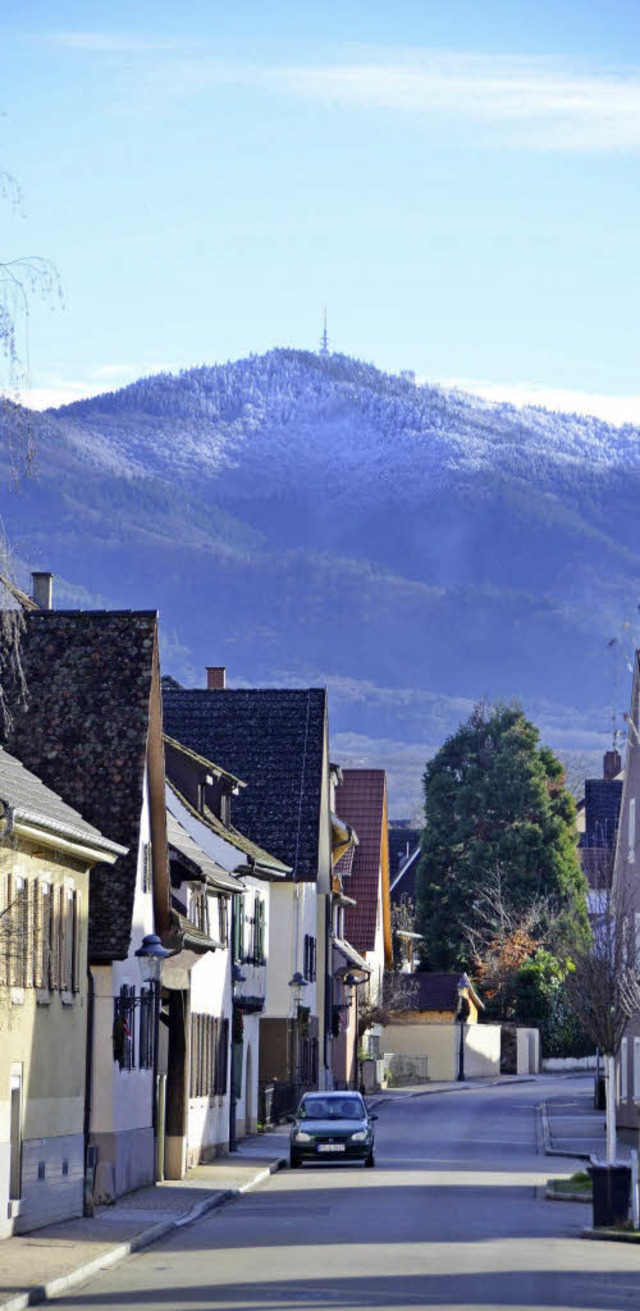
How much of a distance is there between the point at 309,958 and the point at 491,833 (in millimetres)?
43568

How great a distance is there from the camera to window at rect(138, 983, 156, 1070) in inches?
1452

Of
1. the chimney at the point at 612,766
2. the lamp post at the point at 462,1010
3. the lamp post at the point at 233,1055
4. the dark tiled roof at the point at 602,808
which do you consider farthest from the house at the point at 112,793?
the chimney at the point at 612,766

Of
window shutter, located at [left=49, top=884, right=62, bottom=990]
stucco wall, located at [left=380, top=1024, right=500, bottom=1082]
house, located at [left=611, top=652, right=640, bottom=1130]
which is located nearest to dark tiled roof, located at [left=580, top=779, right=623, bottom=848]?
stucco wall, located at [left=380, top=1024, right=500, bottom=1082]

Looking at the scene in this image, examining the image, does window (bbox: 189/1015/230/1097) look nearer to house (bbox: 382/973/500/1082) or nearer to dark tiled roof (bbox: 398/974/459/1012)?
house (bbox: 382/973/500/1082)

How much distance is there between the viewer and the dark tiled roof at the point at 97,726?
113 ft

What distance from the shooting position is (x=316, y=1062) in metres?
65.5

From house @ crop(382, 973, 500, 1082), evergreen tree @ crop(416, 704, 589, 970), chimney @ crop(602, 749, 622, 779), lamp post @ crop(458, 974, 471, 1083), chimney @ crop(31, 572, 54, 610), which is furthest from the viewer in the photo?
chimney @ crop(602, 749, 622, 779)

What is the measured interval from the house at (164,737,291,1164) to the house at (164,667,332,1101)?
4.82ft

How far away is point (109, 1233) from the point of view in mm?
28469

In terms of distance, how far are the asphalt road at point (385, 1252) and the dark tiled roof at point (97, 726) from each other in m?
4.77

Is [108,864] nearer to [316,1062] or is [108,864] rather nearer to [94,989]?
[94,989]

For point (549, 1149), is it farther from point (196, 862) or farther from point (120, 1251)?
point (120, 1251)

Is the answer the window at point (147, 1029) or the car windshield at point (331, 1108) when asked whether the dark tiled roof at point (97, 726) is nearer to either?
the window at point (147, 1029)

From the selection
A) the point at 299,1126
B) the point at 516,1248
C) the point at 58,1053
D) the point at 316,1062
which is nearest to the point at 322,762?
the point at 316,1062
